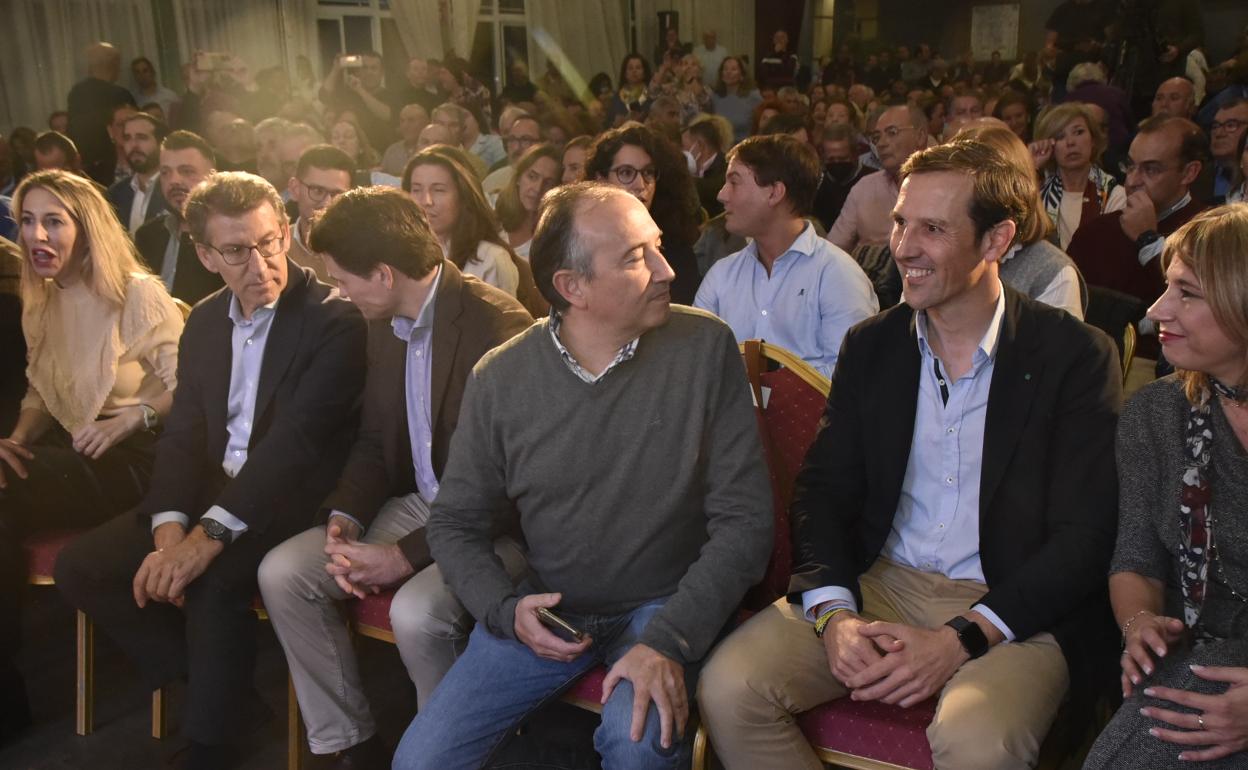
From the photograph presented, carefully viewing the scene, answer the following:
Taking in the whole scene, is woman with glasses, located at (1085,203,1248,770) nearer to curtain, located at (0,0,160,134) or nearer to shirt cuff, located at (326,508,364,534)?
shirt cuff, located at (326,508,364,534)

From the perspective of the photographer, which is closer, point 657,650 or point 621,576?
point 657,650

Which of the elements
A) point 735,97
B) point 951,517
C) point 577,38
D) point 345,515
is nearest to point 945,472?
point 951,517

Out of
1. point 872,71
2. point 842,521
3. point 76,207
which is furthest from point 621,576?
point 872,71

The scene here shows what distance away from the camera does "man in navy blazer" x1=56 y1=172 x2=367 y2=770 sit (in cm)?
243

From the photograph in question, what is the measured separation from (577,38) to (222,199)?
12.0 metres

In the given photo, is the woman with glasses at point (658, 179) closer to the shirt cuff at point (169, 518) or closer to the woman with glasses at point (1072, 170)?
the woman with glasses at point (1072, 170)

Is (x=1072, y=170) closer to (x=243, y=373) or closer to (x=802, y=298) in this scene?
(x=802, y=298)

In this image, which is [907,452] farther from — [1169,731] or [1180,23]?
[1180,23]

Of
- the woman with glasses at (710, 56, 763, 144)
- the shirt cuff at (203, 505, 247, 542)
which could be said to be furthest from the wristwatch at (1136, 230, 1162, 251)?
the woman with glasses at (710, 56, 763, 144)

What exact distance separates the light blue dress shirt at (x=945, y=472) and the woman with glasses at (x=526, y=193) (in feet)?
8.96

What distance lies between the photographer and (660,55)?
46.2 feet

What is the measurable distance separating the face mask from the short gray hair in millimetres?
3699

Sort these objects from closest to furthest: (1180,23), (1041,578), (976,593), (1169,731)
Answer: (1169,731), (1041,578), (976,593), (1180,23)

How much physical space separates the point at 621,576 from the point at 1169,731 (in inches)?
36.6
